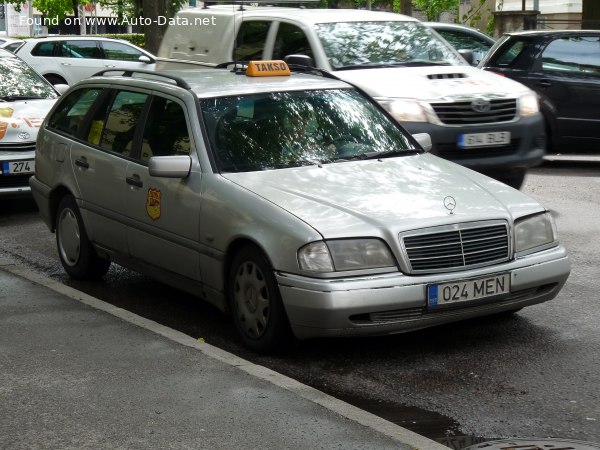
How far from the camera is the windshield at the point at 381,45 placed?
1189 centimetres

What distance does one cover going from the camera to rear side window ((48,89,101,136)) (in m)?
8.89

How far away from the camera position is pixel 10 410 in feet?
18.0

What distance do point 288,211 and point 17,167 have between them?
6.03 meters

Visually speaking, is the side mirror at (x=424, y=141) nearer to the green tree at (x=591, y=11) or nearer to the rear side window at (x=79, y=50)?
the green tree at (x=591, y=11)

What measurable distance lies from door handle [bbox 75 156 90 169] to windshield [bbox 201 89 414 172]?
1.33 m

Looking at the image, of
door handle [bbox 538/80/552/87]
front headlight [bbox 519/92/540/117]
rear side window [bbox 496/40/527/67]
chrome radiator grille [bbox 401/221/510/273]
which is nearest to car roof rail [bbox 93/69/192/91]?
chrome radiator grille [bbox 401/221/510/273]

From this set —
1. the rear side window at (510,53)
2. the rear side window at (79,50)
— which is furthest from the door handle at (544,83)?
the rear side window at (79,50)

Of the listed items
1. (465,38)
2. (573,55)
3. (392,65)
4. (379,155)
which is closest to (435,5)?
(465,38)

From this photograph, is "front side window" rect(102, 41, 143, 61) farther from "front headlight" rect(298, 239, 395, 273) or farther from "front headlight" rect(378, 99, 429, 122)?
"front headlight" rect(298, 239, 395, 273)

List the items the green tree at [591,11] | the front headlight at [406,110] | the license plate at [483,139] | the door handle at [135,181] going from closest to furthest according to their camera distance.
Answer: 1. the door handle at [135,181]
2. the front headlight at [406,110]
3. the license plate at [483,139]
4. the green tree at [591,11]

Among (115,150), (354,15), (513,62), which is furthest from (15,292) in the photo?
(513,62)

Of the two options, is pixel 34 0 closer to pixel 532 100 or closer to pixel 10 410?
pixel 532 100

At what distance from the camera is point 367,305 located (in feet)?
20.4

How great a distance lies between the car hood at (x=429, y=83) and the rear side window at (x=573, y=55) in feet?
10.6
